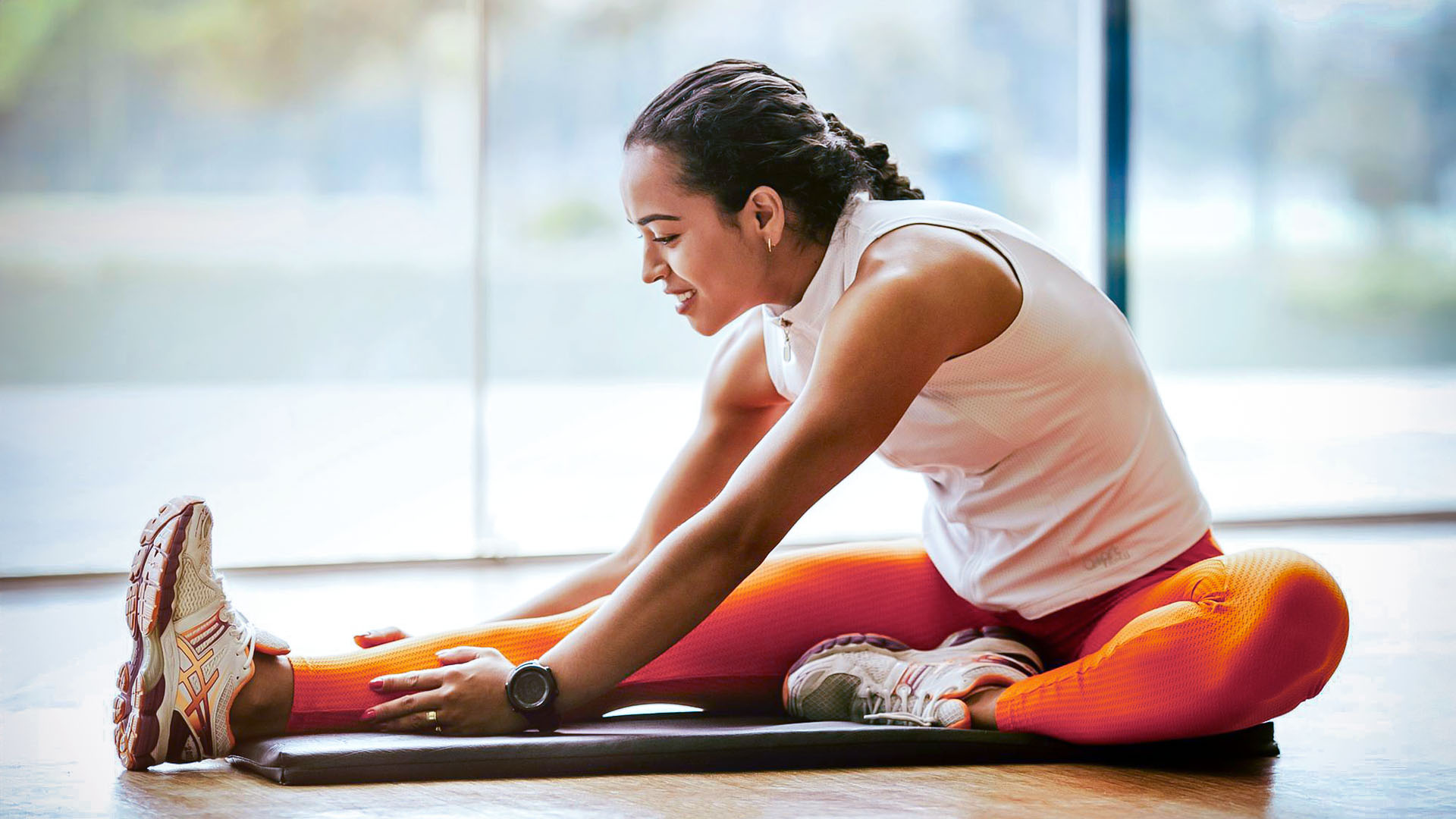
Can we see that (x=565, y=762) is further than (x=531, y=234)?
No

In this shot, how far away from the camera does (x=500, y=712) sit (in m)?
1.54

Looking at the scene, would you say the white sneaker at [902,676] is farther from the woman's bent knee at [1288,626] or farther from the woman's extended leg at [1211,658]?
the woman's bent knee at [1288,626]

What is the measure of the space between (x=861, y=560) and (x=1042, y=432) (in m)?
0.33

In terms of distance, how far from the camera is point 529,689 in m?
1.53

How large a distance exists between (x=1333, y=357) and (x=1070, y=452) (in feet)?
10.8

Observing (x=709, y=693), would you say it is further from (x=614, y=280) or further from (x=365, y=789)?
(x=614, y=280)

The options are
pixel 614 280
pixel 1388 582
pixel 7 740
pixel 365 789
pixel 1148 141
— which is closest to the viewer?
pixel 365 789

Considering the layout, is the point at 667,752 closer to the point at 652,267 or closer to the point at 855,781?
the point at 855,781

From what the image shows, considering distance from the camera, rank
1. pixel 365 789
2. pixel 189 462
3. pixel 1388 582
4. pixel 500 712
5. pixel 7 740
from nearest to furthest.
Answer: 1. pixel 365 789
2. pixel 500 712
3. pixel 7 740
4. pixel 1388 582
5. pixel 189 462

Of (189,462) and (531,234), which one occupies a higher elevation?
(531,234)

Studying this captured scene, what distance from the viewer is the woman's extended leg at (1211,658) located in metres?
1.44

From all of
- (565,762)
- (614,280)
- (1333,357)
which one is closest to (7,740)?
(565,762)

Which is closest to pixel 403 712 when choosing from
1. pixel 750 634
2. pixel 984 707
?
pixel 750 634

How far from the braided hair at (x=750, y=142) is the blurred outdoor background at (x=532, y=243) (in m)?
A: 2.11
